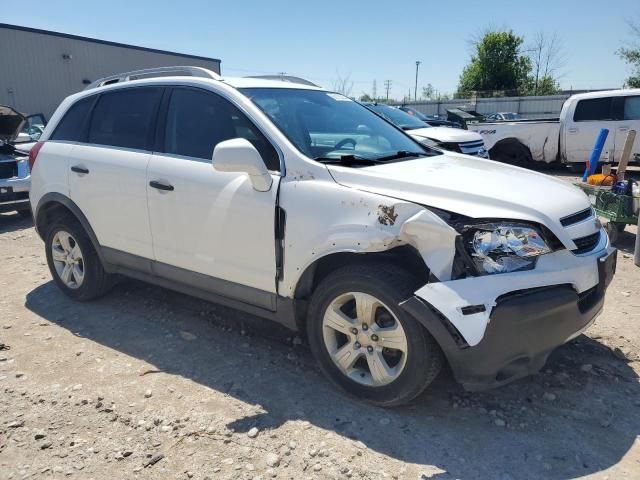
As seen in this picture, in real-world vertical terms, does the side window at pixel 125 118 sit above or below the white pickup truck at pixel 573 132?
above

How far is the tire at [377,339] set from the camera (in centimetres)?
258

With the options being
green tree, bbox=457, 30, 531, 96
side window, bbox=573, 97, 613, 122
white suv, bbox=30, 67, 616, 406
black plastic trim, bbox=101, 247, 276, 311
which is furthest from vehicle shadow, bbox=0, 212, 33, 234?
green tree, bbox=457, 30, 531, 96

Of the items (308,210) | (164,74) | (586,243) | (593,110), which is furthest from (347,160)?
(593,110)

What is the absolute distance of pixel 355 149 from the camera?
3389mm

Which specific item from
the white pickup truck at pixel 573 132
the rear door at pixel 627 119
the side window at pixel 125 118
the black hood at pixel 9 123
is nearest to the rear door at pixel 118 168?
the side window at pixel 125 118

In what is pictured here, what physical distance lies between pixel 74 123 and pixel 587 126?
1094cm

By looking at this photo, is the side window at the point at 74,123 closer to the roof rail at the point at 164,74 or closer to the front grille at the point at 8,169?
the roof rail at the point at 164,74

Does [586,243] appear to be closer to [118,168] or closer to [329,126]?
[329,126]

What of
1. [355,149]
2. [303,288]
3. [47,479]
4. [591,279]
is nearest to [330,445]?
[303,288]

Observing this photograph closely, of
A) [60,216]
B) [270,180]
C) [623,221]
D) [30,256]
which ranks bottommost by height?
[30,256]

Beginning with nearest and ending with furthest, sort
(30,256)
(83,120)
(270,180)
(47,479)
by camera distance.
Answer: (47,479) < (270,180) < (83,120) < (30,256)

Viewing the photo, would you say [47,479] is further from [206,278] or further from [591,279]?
[591,279]

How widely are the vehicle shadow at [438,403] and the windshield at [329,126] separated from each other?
4.73ft

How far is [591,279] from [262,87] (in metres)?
2.42
